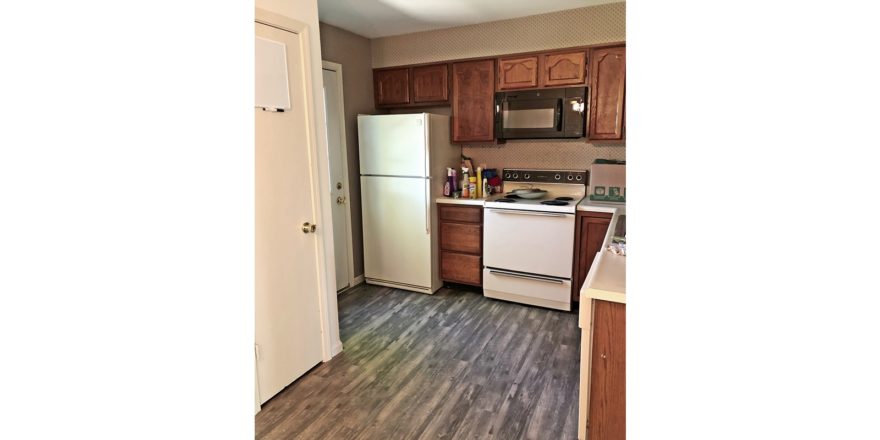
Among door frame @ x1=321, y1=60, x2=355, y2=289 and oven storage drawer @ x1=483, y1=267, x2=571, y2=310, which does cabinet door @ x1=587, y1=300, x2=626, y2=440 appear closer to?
oven storage drawer @ x1=483, y1=267, x2=571, y2=310

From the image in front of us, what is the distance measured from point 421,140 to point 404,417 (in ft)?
6.83

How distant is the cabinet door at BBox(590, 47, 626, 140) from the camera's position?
3.04m

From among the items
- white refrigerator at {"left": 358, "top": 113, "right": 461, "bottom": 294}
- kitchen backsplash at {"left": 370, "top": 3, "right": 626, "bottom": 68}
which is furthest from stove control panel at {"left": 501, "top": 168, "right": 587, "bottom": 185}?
kitchen backsplash at {"left": 370, "top": 3, "right": 626, "bottom": 68}

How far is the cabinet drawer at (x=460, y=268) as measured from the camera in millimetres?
3582

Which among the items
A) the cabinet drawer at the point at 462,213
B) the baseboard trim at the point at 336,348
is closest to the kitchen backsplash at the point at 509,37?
the cabinet drawer at the point at 462,213

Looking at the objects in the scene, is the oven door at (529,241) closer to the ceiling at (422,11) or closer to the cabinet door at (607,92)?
the cabinet door at (607,92)

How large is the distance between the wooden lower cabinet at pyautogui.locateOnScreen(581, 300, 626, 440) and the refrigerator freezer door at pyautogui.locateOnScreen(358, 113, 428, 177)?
7.08ft

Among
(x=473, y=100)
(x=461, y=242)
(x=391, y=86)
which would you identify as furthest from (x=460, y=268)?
(x=391, y=86)

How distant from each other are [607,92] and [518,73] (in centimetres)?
71

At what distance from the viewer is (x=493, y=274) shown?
3.48 m

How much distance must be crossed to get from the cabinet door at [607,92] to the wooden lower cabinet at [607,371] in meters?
2.02
